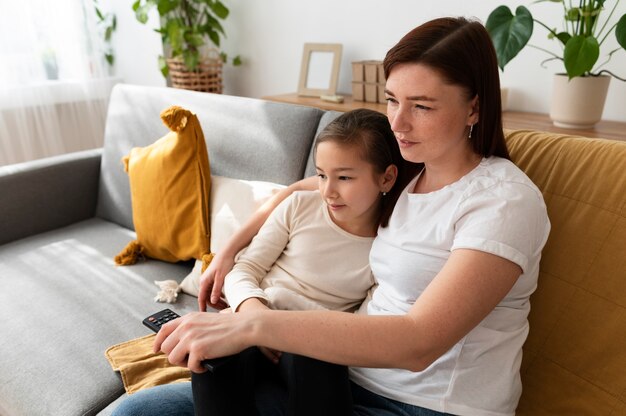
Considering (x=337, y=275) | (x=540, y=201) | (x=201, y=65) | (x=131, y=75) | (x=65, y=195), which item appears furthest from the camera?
(x=131, y=75)

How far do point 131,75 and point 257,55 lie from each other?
913 millimetres

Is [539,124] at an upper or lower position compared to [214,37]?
lower

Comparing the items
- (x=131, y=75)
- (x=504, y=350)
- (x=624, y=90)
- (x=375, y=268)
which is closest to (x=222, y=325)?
(x=375, y=268)

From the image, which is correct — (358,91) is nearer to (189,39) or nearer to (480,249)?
(189,39)

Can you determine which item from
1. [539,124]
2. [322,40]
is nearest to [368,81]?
[322,40]

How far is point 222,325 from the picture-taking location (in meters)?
0.88

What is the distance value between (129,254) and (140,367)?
63cm

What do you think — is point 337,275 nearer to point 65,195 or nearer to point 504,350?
point 504,350

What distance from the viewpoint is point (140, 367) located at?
1.29 metres

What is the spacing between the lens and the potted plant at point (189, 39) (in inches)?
104

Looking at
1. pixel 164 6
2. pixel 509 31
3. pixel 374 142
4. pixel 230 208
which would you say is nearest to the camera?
pixel 374 142

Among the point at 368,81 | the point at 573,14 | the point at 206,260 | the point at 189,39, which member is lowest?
the point at 206,260

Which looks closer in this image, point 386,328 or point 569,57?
point 386,328

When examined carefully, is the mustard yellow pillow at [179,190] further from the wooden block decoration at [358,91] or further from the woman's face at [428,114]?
the woman's face at [428,114]
